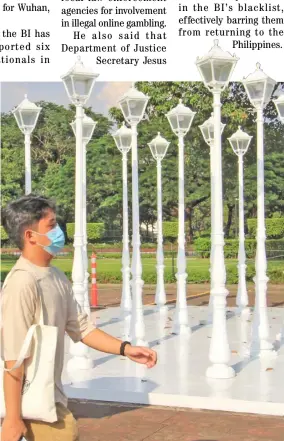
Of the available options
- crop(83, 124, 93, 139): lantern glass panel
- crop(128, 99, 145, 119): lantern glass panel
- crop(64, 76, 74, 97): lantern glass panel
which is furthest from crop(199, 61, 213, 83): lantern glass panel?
crop(83, 124, 93, 139): lantern glass panel

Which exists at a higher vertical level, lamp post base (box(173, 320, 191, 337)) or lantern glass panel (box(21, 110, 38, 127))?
lantern glass panel (box(21, 110, 38, 127))

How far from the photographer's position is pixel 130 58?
9.23m

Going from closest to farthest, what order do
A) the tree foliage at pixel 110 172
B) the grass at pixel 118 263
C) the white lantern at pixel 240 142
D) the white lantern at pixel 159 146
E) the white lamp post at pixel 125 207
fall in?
the white lamp post at pixel 125 207
the white lantern at pixel 240 142
the white lantern at pixel 159 146
the grass at pixel 118 263
the tree foliage at pixel 110 172

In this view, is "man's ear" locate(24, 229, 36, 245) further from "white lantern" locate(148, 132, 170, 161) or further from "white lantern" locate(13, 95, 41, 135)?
"white lantern" locate(148, 132, 170, 161)

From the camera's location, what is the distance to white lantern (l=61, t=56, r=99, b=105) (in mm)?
9593

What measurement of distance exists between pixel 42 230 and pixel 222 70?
5815mm

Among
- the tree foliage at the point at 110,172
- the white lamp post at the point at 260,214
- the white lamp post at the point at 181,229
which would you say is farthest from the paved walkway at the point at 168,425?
the tree foliage at the point at 110,172

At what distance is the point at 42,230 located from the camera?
3.79 m

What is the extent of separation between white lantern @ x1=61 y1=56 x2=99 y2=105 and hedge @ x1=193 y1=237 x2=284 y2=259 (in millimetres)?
25620

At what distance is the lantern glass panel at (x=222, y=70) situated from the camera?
8984 millimetres

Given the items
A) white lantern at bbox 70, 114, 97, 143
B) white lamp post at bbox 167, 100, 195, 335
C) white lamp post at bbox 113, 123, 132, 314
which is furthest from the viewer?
white lamp post at bbox 113, 123, 132, 314

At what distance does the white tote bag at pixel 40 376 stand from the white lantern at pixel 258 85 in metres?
7.35

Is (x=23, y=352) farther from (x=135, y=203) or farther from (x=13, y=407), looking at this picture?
(x=135, y=203)

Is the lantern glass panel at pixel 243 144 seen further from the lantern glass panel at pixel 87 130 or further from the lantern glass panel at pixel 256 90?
the lantern glass panel at pixel 256 90
